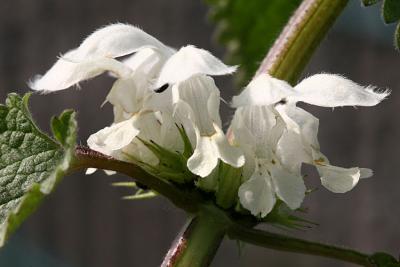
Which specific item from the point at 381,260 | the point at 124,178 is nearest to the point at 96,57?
the point at 381,260

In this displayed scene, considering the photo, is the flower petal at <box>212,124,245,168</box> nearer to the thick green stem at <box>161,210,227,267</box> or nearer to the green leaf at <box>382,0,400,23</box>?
the thick green stem at <box>161,210,227,267</box>

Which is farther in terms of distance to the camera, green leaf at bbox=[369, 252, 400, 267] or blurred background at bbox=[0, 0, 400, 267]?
blurred background at bbox=[0, 0, 400, 267]

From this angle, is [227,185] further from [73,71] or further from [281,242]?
[73,71]

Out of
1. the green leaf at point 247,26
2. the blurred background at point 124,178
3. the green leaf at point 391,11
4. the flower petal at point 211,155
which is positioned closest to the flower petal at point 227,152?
the flower petal at point 211,155

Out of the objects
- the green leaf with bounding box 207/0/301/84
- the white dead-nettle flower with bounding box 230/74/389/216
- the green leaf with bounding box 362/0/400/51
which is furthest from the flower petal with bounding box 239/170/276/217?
the green leaf with bounding box 207/0/301/84

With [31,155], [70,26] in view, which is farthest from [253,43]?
[70,26]

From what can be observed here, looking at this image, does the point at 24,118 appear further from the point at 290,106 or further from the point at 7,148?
the point at 290,106

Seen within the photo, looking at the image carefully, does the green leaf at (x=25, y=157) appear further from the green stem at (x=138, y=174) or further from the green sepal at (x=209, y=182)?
the green sepal at (x=209, y=182)

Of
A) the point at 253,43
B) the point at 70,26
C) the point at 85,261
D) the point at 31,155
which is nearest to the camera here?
the point at 31,155
